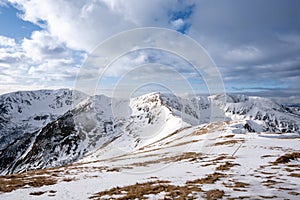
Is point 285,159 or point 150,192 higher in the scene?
point 285,159

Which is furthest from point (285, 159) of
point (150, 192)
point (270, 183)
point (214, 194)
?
point (150, 192)

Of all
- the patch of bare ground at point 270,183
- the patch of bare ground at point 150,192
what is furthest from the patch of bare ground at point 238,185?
the patch of bare ground at point 150,192

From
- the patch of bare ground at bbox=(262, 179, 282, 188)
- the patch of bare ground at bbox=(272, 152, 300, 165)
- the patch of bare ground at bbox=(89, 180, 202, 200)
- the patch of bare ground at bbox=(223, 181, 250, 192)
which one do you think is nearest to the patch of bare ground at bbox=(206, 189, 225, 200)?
the patch of bare ground at bbox=(89, 180, 202, 200)

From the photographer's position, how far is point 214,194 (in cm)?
1742

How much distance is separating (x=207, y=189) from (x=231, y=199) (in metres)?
3.19

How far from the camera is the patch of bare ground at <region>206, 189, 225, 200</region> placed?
16750 millimetres

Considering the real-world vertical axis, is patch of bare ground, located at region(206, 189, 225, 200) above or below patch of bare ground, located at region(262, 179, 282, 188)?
above

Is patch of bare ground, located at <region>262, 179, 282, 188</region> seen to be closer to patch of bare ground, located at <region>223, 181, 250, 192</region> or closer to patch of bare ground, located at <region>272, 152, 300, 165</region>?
patch of bare ground, located at <region>223, 181, 250, 192</region>

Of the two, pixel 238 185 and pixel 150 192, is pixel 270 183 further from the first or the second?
pixel 150 192

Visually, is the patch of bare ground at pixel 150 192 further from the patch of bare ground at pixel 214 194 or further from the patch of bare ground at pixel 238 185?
the patch of bare ground at pixel 238 185

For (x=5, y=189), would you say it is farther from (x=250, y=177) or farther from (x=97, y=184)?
(x=250, y=177)

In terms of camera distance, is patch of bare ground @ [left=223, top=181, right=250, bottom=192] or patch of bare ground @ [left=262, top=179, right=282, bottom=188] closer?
patch of bare ground @ [left=223, top=181, right=250, bottom=192]

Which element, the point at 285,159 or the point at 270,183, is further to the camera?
the point at 285,159

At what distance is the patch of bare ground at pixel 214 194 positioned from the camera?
55.0 feet
